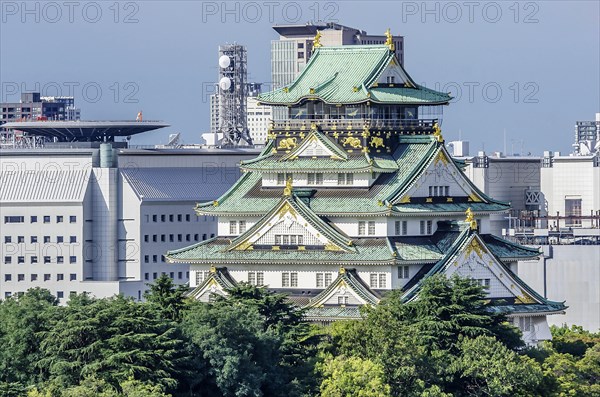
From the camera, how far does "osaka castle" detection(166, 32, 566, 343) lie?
154 m

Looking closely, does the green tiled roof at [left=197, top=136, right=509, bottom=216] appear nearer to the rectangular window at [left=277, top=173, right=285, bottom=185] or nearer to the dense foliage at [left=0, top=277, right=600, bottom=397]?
the rectangular window at [left=277, top=173, right=285, bottom=185]

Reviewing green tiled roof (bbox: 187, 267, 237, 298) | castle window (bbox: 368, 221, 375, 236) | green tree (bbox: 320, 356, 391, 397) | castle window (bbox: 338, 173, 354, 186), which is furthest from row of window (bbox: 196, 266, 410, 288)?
green tree (bbox: 320, 356, 391, 397)

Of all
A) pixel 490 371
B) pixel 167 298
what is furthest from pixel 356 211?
pixel 490 371

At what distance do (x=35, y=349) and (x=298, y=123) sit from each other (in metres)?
34.2

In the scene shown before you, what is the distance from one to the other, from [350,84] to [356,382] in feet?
104

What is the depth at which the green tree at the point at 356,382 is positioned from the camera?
134875 mm

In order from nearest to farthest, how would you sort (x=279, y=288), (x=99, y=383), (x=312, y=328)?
(x=99, y=383)
(x=312, y=328)
(x=279, y=288)

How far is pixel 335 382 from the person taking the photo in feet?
445

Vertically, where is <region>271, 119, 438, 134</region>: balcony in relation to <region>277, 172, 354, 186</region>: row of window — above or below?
above

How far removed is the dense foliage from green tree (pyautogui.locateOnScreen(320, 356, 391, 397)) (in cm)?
6

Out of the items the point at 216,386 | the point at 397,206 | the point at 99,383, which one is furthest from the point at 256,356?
the point at 397,206

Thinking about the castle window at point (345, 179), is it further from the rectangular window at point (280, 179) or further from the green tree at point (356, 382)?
the green tree at point (356, 382)

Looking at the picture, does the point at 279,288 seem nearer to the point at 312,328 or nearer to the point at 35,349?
the point at 312,328

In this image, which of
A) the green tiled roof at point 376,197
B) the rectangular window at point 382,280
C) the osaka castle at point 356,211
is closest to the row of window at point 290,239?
the osaka castle at point 356,211
